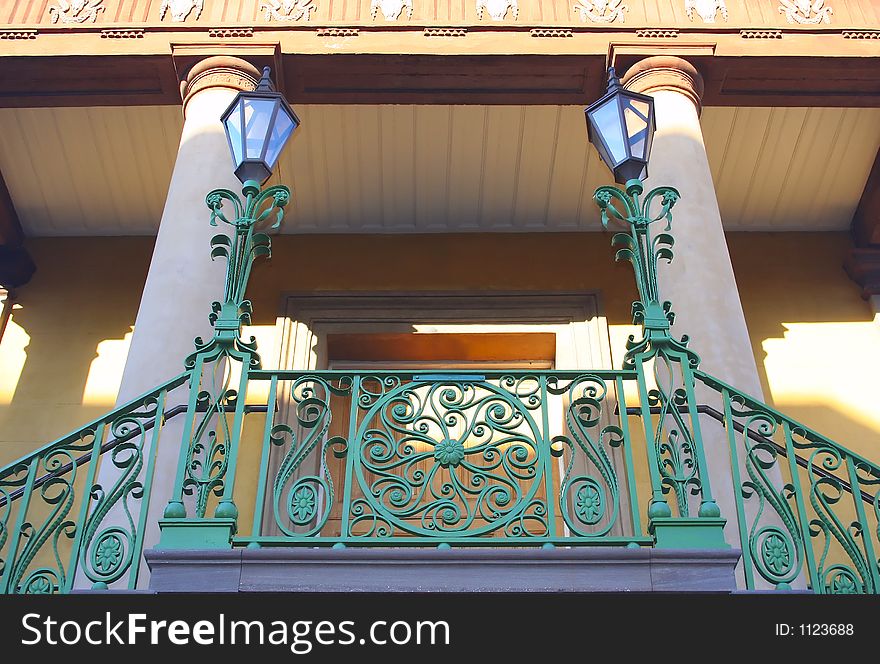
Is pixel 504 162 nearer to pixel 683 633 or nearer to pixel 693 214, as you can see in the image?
pixel 693 214

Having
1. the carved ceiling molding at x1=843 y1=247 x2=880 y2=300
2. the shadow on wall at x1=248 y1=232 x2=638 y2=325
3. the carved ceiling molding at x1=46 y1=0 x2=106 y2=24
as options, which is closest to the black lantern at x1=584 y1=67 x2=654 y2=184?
the shadow on wall at x1=248 y1=232 x2=638 y2=325

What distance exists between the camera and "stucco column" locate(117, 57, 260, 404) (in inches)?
223

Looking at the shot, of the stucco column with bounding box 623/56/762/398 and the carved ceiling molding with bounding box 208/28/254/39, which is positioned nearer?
the stucco column with bounding box 623/56/762/398

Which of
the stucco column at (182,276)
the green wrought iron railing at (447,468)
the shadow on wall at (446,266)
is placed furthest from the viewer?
the shadow on wall at (446,266)

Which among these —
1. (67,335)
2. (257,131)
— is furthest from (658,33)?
(67,335)

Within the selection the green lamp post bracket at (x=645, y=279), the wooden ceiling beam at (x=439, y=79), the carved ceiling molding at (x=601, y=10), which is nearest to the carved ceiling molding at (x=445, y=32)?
the wooden ceiling beam at (x=439, y=79)

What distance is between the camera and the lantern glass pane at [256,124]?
18.0ft

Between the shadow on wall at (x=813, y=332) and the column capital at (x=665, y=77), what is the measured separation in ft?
7.72

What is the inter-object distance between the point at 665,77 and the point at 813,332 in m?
2.83

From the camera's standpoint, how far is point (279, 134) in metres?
5.59

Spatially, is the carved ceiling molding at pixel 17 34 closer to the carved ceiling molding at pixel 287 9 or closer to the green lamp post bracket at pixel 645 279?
the carved ceiling molding at pixel 287 9

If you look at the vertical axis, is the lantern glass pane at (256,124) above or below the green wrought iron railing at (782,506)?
above

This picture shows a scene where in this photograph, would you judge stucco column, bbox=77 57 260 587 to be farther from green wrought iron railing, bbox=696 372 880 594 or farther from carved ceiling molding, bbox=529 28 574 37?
green wrought iron railing, bbox=696 372 880 594

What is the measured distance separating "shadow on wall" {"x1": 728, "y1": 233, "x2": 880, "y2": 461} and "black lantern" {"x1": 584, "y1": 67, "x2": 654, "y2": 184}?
3.58 metres
